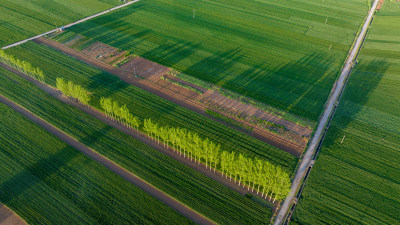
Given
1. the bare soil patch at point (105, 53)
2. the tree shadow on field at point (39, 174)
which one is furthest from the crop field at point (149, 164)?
the bare soil patch at point (105, 53)

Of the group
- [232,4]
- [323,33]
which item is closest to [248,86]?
[323,33]

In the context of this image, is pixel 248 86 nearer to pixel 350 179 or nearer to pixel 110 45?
pixel 350 179

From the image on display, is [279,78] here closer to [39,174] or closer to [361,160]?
[361,160]

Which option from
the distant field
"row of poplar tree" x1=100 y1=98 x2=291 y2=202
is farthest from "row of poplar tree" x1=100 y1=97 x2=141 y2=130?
the distant field

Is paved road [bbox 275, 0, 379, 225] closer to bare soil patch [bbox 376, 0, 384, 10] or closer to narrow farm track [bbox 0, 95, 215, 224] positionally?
narrow farm track [bbox 0, 95, 215, 224]

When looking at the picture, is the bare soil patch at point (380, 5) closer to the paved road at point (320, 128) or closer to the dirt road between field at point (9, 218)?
the paved road at point (320, 128)

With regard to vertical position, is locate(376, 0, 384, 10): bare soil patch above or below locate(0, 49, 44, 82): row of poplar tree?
above

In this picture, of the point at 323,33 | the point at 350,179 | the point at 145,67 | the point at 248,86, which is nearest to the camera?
the point at 350,179
